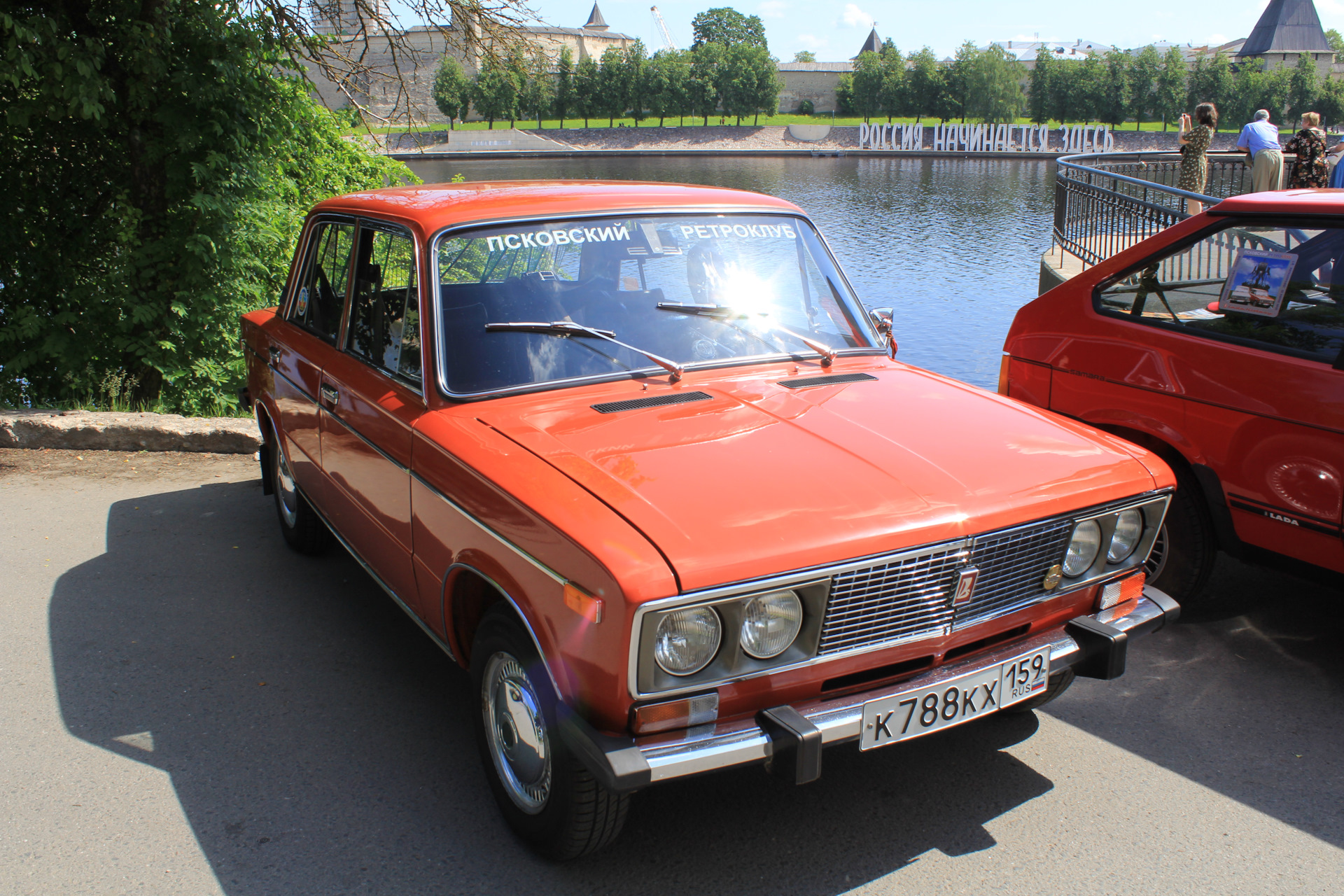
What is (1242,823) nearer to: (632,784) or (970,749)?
(970,749)

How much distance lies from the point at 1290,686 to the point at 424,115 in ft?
35.4

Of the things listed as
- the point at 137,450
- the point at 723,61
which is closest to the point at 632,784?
the point at 137,450

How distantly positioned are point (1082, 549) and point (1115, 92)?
4689 inches

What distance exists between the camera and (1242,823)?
311 centimetres

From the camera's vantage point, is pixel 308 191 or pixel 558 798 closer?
pixel 558 798

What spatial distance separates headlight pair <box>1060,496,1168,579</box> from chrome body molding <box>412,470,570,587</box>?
148cm

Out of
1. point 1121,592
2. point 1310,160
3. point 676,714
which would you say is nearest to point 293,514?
point 676,714

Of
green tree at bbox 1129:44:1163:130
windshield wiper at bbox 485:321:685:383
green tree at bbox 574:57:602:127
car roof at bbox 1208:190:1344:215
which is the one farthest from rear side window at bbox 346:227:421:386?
green tree at bbox 1129:44:1163:130

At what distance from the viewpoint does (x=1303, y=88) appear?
10269 centimetres

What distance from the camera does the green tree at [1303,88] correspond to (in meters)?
103

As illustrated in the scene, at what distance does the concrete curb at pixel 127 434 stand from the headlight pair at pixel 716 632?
5.82 m

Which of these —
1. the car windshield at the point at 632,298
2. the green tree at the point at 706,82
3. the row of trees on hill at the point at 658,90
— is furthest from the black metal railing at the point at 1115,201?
the green tree at the point at 706,82

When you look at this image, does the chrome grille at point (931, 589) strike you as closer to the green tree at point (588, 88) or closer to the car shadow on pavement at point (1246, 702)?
the car shadow on pavement at point (1246, 702)

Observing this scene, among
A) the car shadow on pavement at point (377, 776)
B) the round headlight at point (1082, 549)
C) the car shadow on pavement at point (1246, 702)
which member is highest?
the round headlight at point (1082, 549)
